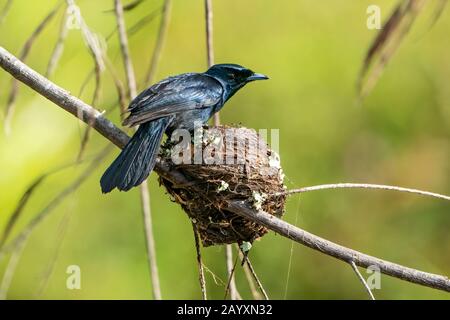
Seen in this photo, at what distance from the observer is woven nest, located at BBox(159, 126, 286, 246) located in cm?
475

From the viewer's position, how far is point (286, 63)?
7.78 meters

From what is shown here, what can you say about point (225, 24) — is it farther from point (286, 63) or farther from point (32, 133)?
point (32, 133)

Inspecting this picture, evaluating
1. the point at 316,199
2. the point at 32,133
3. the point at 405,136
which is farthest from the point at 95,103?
the point at 405,136

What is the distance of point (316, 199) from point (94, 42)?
3709mm

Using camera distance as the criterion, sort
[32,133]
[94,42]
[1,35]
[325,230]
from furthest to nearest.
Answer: [325,230], [1,35], [32,133], [94,42]

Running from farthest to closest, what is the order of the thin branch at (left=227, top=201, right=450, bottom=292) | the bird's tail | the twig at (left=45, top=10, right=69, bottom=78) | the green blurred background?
1. the green blurred background
2. the bird's tail
3. the twig at (left=45, top=10, right=69, bottom=78)
4. the thin branch at (left=227, top=201, right=450, bottom=292)

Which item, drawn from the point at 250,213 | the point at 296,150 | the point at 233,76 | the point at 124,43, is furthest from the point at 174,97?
the point at 296,150

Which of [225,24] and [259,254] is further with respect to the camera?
[225,24]

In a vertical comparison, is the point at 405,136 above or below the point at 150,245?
above

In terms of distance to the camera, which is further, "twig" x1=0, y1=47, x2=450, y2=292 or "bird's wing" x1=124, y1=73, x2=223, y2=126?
"bird's wing" x1=124, y1=73, x2=223, y2=126

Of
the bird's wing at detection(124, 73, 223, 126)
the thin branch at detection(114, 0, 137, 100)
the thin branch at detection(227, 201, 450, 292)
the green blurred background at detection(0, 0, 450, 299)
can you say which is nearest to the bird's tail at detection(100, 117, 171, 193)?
the bird's wing at detection(124, 73, 223, 126)

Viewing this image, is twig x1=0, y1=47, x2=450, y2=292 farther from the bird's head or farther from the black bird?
the bird's head

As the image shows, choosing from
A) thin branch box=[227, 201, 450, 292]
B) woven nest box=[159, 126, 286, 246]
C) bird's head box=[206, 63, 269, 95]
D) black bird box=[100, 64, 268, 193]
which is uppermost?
bird's head box=[206, 63, 269, 95]

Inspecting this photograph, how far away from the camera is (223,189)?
471 centimetres
